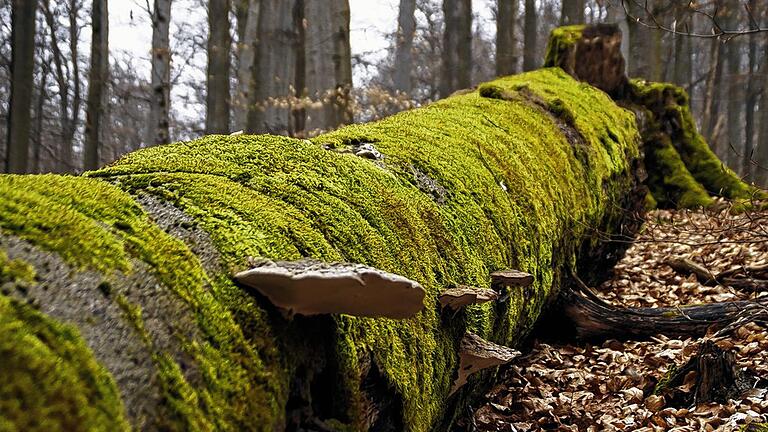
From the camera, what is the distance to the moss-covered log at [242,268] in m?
1.07

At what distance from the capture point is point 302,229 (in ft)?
6.27

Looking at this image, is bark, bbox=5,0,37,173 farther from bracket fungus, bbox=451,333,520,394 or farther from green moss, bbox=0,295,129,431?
green moss, bbox=0,295,129,431

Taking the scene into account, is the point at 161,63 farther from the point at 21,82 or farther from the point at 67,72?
the point at 67,72

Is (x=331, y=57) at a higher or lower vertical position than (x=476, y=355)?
higher

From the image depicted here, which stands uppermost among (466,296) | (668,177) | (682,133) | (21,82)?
(21,82)

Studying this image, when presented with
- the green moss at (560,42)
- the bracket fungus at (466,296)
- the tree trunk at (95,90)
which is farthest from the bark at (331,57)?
the bracket fungus at (466,296)

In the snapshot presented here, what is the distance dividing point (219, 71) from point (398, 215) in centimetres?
1209

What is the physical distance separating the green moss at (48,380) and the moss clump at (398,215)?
432 mm

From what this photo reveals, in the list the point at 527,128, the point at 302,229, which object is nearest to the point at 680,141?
the point at 527,128

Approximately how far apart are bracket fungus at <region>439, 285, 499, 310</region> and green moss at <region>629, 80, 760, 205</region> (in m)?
8.17

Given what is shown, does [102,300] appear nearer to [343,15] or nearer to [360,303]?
[360,303]

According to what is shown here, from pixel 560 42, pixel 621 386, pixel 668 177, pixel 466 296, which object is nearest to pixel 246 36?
pixel 560 42

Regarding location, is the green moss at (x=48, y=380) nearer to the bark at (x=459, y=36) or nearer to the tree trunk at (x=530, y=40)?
the bark at (x=459, y=36)

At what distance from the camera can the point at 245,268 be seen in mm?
1536
